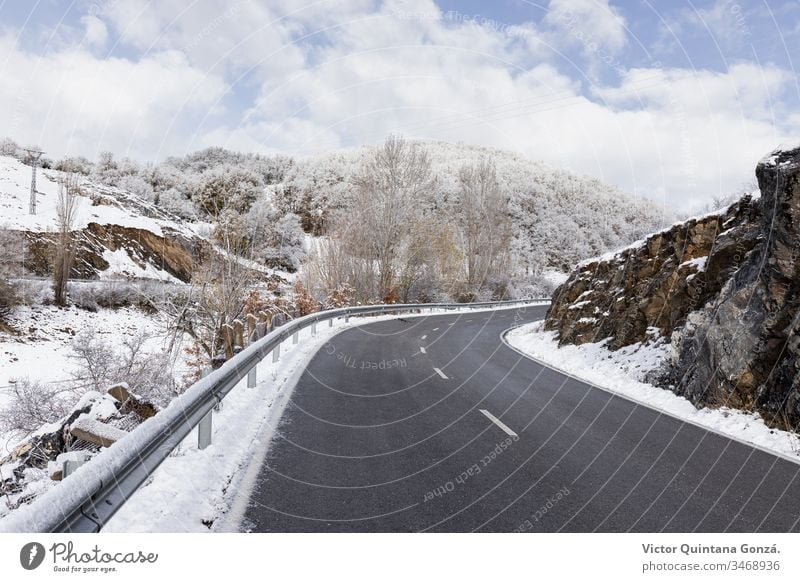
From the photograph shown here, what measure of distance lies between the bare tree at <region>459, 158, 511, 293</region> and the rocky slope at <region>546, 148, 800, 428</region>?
93.6ft

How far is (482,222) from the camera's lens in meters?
43.2

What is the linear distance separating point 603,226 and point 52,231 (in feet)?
226

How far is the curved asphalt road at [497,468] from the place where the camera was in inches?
144

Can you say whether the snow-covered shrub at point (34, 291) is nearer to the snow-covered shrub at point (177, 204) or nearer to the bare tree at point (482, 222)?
the snow-covered shrub at point (177, 204)

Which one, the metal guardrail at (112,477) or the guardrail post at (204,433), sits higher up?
the metal guardrail at (112,477)

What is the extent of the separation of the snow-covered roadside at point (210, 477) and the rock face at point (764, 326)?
24.7ft

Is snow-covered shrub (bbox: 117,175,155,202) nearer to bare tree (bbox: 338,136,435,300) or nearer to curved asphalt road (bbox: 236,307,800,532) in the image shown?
bare tree (bbox: 338,136,435,300)

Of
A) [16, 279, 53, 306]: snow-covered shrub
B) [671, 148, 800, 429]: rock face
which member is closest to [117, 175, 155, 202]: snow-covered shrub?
[16, 279, 53, 306]: snow-covered shrub

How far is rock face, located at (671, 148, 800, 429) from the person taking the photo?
7.62m

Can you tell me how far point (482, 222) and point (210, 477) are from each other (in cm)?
4094

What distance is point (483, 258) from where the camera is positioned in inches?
1777

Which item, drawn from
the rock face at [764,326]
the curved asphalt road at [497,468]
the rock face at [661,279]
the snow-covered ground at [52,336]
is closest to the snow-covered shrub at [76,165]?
the snow-covered ground at [52,336]

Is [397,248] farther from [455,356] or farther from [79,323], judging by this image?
[455,356]

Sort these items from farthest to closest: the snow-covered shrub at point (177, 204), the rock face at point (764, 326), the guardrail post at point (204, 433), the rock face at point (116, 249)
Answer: the snow-covered shrub at point (177, 204) < the rock face at point (116, 249) < the rock face at point (764, 326) < the guardrail post at point (204, 433)
